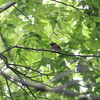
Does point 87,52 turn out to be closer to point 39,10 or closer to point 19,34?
point 39,10

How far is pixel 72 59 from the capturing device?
11.7 ft

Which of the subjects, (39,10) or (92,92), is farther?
(39,10)

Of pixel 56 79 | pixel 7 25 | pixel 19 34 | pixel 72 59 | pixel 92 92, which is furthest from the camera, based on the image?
pixel 19 34

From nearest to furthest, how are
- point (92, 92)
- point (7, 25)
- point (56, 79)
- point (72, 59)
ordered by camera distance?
1. point (92, 92)
2. point (56, 79)
3. point (72, 59)
4. point (7, 25)

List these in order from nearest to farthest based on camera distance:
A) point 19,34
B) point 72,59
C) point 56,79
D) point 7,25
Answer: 1. point 56,79
2. point 72,59
3. point 7,25
4. point 19,34

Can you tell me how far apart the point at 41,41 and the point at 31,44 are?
0.19 metres

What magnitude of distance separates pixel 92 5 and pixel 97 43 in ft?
2.32

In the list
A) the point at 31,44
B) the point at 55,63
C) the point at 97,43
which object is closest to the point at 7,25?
the point at 31,44

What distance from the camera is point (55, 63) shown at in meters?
3.61

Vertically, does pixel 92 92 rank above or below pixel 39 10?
below

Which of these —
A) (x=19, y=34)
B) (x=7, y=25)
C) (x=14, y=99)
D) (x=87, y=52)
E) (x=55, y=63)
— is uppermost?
(x=19, y=34)

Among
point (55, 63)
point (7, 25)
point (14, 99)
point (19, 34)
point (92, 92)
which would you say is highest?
point (19, 34)

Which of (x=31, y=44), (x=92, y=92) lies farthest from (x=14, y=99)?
(x=92, y=92)

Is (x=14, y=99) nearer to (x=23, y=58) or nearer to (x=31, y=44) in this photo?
(x=23, y=58)
